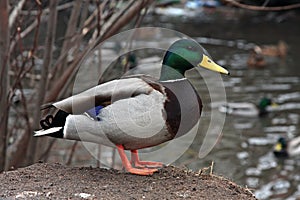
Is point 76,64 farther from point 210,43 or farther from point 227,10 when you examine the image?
point 227,10

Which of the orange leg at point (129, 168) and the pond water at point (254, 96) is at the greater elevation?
the orange leg at point (129, 168)

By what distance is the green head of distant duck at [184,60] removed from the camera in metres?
2.56

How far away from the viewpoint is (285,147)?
340 inches

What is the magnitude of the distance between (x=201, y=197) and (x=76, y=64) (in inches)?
70.9

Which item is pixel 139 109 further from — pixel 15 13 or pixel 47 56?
pixel 15 13

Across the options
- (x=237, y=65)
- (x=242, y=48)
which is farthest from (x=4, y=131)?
(x=242, y=48)

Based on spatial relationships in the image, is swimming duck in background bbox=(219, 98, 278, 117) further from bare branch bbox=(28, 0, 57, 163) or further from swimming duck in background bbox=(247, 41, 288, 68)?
bare branch bbox=(28, 0, 57, 163)

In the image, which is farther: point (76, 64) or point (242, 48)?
point (242, 48)

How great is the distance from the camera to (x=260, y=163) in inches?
332

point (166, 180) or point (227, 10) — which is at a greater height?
point (166, 180)

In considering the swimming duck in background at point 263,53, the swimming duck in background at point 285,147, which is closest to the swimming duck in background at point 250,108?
the swimming duck in background at point 285,147

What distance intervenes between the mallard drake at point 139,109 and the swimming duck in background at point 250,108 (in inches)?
309

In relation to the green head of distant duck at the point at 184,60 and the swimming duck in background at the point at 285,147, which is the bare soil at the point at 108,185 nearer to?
the green head of distant duck at the point at 184,60

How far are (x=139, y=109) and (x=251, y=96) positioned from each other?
31.1 ft
